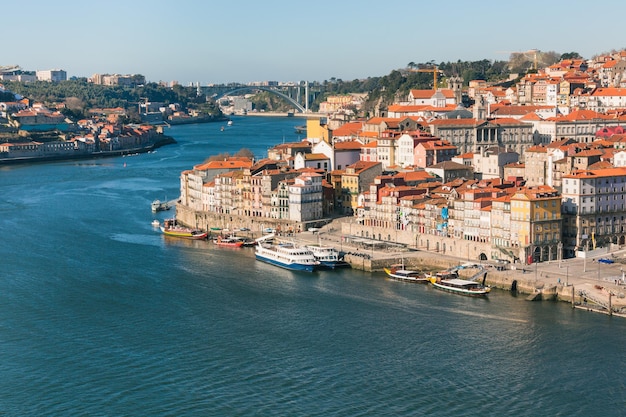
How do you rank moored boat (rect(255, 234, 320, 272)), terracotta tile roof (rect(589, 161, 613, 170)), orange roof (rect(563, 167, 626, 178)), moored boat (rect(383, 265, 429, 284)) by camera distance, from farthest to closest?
terracotta tile roof (rect(589, 161, 613, 170))
moored boat (rect(255, 234, 320, 272))
orange roof (rect(563, 167, 626, 178))
moored boat (rect(383, 265, 429, 284))

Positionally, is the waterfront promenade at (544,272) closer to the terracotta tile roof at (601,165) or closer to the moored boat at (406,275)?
the moored boat at (406,275)

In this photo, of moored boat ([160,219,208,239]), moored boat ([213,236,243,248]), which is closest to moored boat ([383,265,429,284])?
moored boat ([213,236,243,248])

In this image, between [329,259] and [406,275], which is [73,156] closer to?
[329,259]

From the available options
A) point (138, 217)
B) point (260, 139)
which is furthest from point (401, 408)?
point (260, 139)

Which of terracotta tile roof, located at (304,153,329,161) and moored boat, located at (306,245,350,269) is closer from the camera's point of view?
moored boat, located at (306,245,350,269)

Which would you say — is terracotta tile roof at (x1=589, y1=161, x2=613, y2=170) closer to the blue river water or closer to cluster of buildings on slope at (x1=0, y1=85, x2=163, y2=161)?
the blue river water

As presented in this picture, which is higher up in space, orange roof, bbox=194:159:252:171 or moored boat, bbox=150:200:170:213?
orange roof, bbox=194:159:252:171

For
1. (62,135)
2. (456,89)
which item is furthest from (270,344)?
(62,135)
